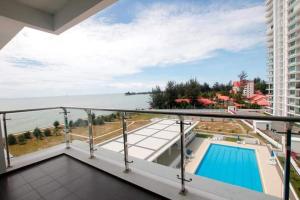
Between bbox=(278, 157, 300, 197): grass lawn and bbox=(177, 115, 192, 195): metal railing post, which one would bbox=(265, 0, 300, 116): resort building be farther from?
bbox=(177, 115, 192, 195): metal railing post

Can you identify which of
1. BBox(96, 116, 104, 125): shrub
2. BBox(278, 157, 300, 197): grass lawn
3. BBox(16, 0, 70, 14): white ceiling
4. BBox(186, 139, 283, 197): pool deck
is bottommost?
BBox(186, 139, 283, 197): pool deck

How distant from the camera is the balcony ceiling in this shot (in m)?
2.12

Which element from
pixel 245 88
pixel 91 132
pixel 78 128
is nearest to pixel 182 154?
pixel 91 132

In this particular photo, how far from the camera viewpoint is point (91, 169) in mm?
2529

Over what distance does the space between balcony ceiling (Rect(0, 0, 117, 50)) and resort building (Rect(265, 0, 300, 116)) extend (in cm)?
3027

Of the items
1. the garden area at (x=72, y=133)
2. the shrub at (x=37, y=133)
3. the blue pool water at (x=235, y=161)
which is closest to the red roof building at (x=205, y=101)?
the blue pool water at (x=235, y=161)

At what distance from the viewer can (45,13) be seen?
2.64 meters

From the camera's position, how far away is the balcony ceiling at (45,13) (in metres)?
2.12

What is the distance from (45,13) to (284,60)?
35.3 metres

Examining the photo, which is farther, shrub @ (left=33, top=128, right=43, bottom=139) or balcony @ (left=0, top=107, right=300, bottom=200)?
shrub @ (left=33, top=128, right=43, bottom=139)

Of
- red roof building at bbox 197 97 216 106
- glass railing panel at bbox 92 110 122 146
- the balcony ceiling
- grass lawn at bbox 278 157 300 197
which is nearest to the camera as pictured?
grass lawn at bbox 278 157 300 197

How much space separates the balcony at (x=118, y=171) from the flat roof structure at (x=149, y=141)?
60 mm

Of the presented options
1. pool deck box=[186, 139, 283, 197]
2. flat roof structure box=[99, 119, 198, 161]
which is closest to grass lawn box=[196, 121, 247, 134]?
flat roof structure box=[99, 119, 198, 161]

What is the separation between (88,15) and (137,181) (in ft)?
7.97
